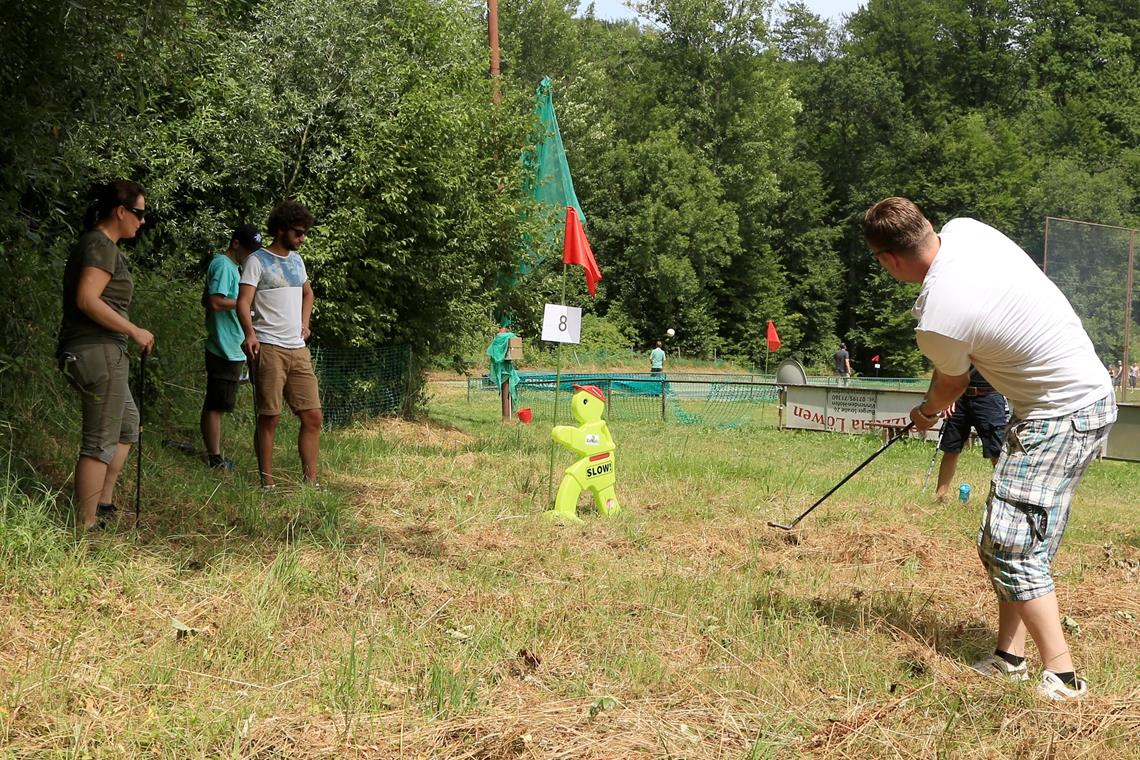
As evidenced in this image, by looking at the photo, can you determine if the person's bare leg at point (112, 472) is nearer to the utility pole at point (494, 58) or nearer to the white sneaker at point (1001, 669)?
the white sneaker at point (1001, 669)

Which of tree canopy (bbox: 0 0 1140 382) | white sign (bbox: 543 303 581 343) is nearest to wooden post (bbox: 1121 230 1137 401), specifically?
tree canopy (bbox: 0 0 1140 382)

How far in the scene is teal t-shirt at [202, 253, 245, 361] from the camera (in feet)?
21.1

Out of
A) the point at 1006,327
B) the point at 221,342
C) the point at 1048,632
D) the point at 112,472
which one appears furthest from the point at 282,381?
the point at 1048,632

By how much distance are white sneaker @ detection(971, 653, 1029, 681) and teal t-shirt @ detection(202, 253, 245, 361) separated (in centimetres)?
477

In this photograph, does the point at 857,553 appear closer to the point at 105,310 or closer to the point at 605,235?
the point at 105,310

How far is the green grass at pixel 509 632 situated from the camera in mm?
2879

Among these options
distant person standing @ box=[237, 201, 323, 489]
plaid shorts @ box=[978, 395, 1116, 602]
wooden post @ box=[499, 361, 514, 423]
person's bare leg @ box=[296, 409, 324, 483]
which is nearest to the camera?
plaid shorts @ box=[978, 395, 1116, 602]

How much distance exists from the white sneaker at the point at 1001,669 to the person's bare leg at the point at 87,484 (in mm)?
3610

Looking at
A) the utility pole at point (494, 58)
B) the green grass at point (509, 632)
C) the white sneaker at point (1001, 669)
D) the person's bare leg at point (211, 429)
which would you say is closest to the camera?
the green grass at point (509, 632)

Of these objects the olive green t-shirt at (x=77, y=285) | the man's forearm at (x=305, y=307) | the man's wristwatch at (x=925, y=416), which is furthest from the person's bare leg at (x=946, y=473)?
the olive green t-shirt at (x=77, y=285)

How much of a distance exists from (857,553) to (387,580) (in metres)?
2.53

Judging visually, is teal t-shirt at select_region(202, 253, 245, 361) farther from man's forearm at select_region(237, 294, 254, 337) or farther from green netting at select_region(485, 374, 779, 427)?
green netting at select_region(485, 374, 779, 427)

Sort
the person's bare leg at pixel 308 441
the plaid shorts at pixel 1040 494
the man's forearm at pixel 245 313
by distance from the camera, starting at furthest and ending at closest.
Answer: the person's bare leg at pixel 308 441
the man's forearm at pixel 245 313
the plaid shorts at pixel 1040 494

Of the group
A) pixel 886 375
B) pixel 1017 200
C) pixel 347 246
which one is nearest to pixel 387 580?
pixel 347 246
